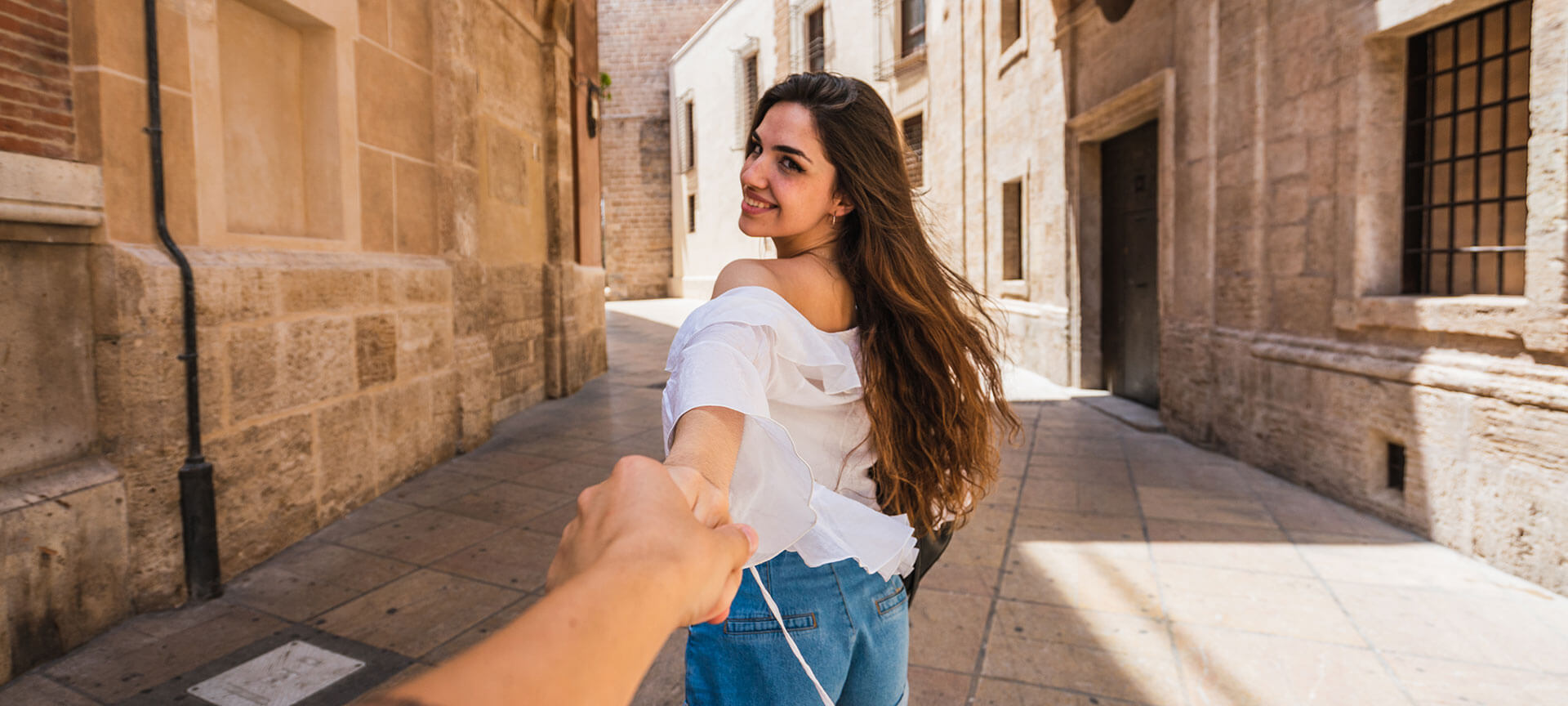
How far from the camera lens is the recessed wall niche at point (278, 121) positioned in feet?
13.0

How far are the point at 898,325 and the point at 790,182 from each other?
27 cm

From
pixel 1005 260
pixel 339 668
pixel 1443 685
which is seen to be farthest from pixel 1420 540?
pixel 1005 260

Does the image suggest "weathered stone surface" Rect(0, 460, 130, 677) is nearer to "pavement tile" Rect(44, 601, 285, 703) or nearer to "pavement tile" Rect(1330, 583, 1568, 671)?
"pavement tile" Rect(44, 601, 285, 703)

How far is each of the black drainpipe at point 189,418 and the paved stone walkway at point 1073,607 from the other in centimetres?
15

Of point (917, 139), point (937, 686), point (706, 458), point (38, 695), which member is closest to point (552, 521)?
point (38, 695)

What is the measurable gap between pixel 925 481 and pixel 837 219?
0.44 meters

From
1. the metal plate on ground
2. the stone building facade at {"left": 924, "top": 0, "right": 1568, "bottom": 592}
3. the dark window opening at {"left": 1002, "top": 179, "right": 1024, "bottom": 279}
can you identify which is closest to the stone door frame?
the stone building facade at {"left": 924, "top": 0, "right": 1568, "bottom": 592}

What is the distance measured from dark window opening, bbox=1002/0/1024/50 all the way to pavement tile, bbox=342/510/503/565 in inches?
382

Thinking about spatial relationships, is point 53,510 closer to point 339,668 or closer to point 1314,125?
point 339,668

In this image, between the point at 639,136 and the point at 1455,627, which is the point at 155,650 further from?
the point at 639,136

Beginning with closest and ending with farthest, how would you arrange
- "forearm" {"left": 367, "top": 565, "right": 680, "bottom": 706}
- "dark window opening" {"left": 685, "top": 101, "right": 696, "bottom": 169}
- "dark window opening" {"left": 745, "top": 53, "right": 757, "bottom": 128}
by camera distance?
"forearm" {"left": 367, "top": 565, "right": 680, "bottom": 706} → "dark window opening" {"left": 745, "top": 53, "right": 757, "bottom": 128} → "dark window opening" {"left": 685, "top": 101, "right": 696, "bottom": 169}

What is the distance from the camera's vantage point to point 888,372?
4.08ft

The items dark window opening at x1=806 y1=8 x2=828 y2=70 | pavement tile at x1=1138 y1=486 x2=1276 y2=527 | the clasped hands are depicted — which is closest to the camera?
the clasped hands

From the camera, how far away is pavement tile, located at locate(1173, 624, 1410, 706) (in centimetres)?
273
